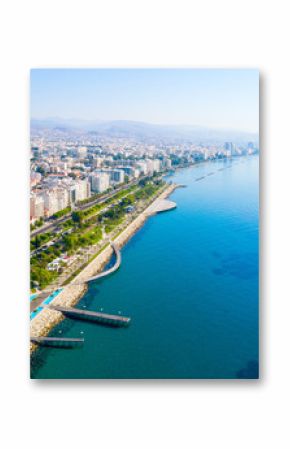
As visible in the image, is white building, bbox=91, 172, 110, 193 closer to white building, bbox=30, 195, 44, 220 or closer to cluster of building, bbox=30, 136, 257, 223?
cluster of building, bbox=30, 136, 257, 223

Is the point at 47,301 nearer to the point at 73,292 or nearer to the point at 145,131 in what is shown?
the point at 73,292

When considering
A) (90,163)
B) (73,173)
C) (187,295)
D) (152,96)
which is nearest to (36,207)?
(73,173)

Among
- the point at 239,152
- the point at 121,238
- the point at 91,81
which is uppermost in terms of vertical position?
the point at 91,81
